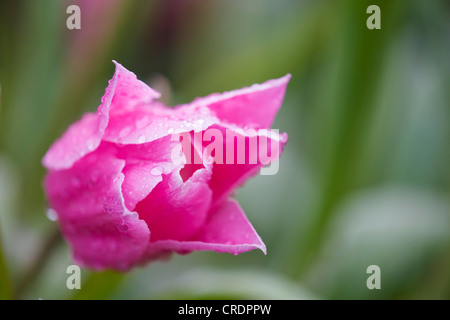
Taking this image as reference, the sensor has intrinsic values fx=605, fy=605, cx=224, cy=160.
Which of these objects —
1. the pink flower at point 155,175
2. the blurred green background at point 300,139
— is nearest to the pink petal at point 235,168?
the pink flower at point 155,175

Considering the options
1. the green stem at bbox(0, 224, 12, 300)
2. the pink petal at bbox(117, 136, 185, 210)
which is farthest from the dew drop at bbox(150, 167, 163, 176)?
the green stem at bbox(0, 224, 12, 300)

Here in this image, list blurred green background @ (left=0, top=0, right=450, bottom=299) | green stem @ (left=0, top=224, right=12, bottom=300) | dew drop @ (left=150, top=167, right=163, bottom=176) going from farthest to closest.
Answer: blurred green background @ (left=0, top=0, right=450, bottom=299)
green stem @ (left=0, top=224, right=12, bottom=300)
dew drop @ (left=150, top=167, right=163, bottom=176)

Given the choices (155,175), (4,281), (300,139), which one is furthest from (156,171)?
(300,139)

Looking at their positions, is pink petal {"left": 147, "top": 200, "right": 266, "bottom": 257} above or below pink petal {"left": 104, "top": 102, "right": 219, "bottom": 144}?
below

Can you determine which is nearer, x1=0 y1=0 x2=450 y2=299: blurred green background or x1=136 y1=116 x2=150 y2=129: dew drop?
x1=136 y1=116 x2=150 y2=129: dew drop

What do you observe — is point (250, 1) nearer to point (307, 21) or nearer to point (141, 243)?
point (307, 21)

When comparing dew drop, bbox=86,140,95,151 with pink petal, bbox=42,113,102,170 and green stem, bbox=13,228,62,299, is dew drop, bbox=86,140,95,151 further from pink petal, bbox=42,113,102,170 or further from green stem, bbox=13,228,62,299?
green stem, bbox=13,228,62,299

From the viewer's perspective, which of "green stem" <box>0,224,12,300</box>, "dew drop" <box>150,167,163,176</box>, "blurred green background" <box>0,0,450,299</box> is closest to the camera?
"dew drop" <box>150,167,163,176</box>

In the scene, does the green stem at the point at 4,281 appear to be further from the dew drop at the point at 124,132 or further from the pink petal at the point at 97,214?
the dew drop at the point at 124,132
